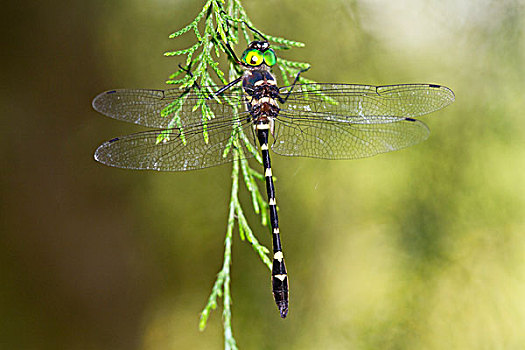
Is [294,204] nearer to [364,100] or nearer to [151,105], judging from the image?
[364,100]

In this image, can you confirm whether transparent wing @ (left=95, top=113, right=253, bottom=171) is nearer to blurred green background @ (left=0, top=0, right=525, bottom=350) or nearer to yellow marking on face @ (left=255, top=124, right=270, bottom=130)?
yellow marking on face @ (left=255, top=124, right=270, bottom=130)

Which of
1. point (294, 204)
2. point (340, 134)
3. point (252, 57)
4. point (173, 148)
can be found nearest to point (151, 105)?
point (173, 148)

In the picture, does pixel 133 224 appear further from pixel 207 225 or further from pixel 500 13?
A: pixel 500 13

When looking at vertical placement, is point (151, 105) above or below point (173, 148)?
above

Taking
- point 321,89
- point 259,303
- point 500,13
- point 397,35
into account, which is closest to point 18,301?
point 259,303

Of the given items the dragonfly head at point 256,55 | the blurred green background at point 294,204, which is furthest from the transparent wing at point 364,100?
the blurred green background at point 294,204
